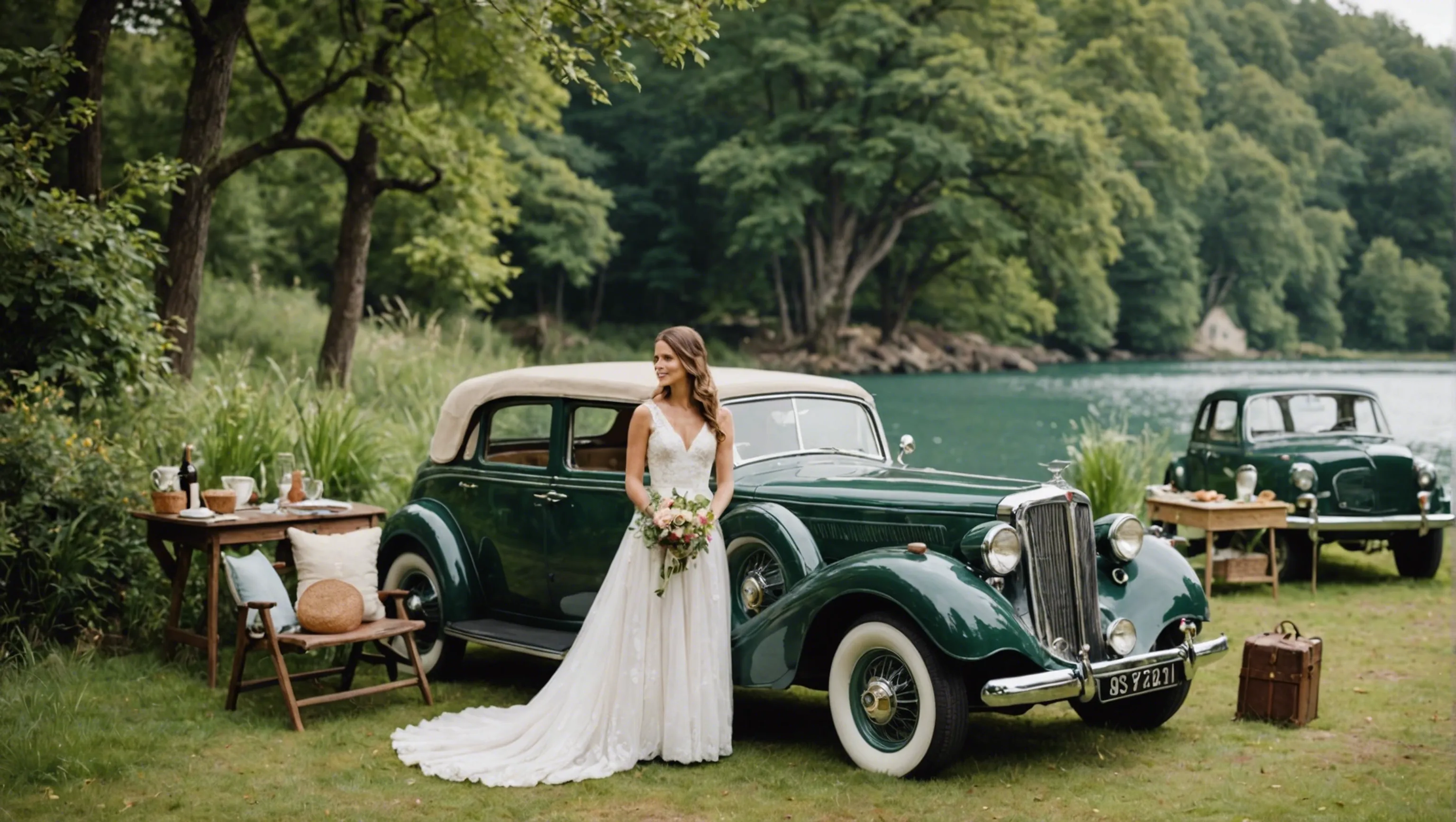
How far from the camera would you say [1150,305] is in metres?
54.8

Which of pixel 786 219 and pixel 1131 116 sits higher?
pixel 1131 116

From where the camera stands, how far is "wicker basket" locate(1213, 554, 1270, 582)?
34.7 feet

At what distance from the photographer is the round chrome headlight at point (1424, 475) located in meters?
11.0

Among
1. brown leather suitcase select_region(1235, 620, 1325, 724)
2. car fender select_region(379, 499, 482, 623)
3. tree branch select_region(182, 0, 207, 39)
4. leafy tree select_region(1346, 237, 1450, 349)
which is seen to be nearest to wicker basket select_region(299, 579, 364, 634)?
car fender select_region(379, 499, 482, 623)

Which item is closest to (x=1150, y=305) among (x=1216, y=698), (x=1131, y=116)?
(x=1131, y=116)

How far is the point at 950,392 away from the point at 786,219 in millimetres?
8824

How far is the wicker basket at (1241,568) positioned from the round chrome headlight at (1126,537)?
181 inches

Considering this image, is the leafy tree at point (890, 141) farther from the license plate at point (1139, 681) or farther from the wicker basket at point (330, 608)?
the license plate at point (1139, 681)

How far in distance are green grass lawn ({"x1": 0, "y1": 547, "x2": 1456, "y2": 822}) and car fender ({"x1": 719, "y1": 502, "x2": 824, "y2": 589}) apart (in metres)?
0.85

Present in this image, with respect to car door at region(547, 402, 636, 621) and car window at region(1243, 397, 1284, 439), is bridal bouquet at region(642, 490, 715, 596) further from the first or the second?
car window at region(1243, 397, 1284, 439)

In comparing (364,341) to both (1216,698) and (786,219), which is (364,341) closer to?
(1216,698)

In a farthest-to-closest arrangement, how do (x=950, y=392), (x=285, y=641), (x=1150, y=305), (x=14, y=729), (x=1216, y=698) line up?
(x=1150, y=305) → (x=950, y=392) → (x=1216, y=698) → (x=285, y=641) → (x=14, y=729)

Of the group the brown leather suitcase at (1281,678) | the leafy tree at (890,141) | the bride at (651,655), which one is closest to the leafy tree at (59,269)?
the bride at (651,655)

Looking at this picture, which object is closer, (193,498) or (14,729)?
(14,729)
